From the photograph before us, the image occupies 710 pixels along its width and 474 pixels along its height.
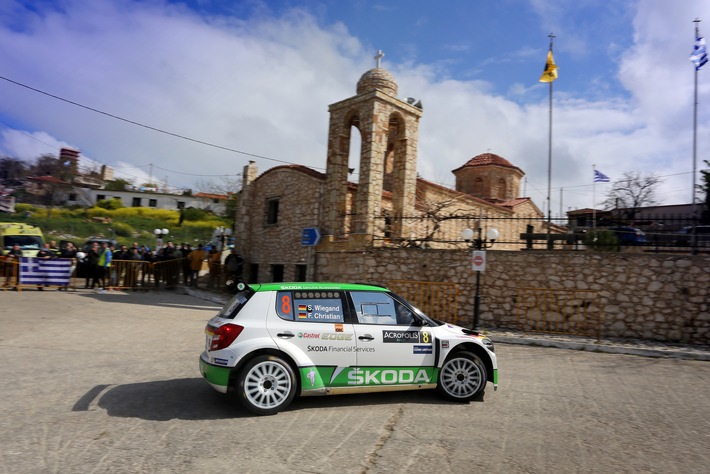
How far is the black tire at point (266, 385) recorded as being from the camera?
17.0 ft

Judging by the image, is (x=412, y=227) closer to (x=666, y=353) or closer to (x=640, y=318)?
(x=640, y=318)

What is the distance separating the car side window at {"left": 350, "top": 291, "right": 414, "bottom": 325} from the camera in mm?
5938

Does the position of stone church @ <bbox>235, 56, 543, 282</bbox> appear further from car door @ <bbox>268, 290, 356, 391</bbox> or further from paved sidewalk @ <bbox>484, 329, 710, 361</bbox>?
car door @ <bbox>268, 290, 356, 391</bbox>

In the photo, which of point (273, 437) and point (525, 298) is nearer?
point (273, 437)

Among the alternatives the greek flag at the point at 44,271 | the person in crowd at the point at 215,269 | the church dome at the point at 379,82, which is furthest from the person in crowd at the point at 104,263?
the church dome at the point at 379,82

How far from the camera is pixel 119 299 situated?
52.2 ft

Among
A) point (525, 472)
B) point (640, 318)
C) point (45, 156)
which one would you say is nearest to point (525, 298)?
point (640, 318)

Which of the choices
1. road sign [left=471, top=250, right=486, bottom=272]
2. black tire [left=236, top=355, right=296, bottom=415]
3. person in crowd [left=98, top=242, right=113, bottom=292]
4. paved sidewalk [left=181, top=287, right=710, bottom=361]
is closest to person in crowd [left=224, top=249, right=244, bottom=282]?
person in crowd [left=98, top=242, right=113, bottom=292]

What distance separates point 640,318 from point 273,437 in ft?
36.6

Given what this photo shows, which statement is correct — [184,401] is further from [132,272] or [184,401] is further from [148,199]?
[148,199]

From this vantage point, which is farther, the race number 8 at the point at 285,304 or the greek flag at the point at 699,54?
the greek flag at the point at 699,54

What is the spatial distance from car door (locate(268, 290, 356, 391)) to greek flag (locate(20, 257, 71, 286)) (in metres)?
15.4

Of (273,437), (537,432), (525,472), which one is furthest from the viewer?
(537,432)

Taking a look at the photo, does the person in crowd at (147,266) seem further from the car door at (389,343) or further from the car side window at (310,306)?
the car door at (389,343)
